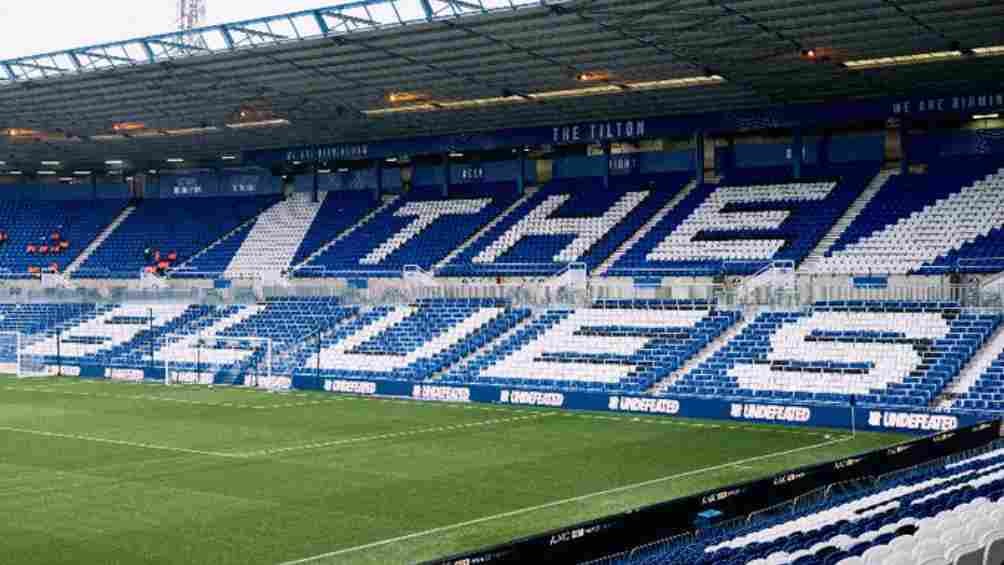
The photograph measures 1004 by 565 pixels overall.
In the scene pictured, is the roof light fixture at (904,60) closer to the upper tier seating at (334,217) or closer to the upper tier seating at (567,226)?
the upper tier seating at (567,226)

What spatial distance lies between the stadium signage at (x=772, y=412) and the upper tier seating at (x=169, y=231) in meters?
37.6

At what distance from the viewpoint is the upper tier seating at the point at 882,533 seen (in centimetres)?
1160

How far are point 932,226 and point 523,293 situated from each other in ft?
49.0

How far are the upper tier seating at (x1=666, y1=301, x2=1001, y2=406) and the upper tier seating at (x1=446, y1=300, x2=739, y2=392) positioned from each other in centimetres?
156

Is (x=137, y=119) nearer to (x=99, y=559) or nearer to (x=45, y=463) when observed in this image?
(x=45, y=463)

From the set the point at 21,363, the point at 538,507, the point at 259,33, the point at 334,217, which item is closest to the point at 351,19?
the point at 259,33

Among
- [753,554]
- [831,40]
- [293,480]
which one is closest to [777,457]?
[293,480]

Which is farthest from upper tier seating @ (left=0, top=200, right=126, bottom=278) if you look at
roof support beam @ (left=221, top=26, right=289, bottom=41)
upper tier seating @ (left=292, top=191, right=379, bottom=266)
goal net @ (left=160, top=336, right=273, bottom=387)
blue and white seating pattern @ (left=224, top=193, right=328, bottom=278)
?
roof support beam @ (left=221, top=26, right=289, bottom=41)

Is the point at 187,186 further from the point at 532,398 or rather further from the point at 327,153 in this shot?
the point at 532,398

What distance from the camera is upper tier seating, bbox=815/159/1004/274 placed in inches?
1727

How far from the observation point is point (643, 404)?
38781 mm

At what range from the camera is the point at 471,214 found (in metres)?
61.0

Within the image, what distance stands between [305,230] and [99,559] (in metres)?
46.2

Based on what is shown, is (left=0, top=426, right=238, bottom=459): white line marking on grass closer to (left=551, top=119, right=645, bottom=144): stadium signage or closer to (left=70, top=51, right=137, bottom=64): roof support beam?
(left=70, top=51, right=137, bottom=64): roof support beam
